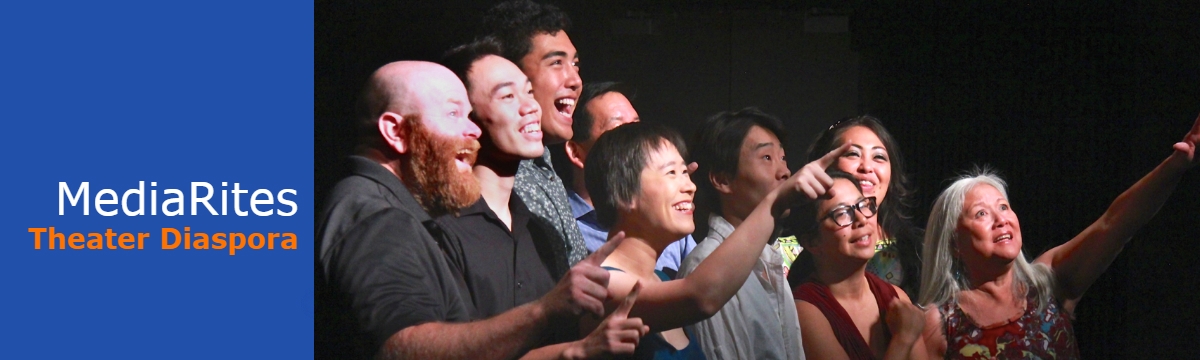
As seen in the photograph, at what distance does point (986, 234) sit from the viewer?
398 centimetres

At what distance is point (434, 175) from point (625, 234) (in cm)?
58

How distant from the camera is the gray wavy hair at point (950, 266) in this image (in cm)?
394

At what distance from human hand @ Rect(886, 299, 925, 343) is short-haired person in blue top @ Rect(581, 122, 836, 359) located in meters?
0.52

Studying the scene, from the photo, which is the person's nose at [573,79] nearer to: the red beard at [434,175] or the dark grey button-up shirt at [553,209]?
→ the dark grey button-up shirt at [553,209]

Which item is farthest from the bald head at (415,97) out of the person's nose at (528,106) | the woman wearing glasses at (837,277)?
the woman wearing glasses at (837,277)

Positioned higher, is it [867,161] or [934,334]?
[867,161]

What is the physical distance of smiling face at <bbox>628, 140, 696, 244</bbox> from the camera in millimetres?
3512

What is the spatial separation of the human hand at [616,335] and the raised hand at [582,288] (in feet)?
0.62

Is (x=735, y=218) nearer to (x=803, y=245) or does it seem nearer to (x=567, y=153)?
(x=803, y=245)

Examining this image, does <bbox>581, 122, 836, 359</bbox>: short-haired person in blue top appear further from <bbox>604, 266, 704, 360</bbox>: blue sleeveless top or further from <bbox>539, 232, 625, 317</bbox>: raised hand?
<bbox>539, 232, 625, 317</bbox>: raised hand

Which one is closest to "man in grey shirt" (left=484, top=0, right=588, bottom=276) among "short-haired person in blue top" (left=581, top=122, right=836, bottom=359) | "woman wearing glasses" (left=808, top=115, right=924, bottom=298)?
"short-haired person in blue top" (left=581, top=122, right=836, bottom=359)

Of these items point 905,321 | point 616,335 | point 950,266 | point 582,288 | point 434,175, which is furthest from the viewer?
point 950,266

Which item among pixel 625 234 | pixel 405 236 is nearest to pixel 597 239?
pixel 625 234

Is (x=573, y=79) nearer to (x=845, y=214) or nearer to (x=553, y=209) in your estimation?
(x=553, y=209)
